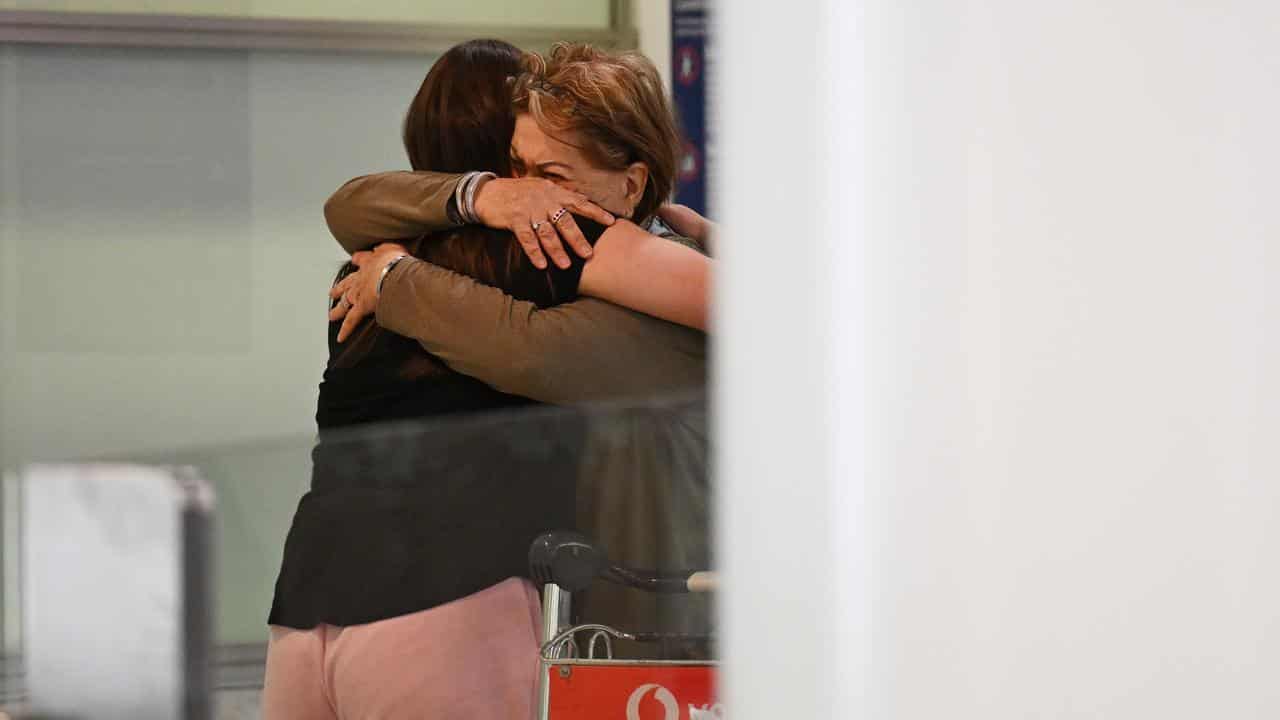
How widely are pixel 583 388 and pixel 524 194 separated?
0.19 meters

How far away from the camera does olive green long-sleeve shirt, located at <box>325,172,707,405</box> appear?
0.99 metres

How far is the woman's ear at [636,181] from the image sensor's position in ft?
3.42

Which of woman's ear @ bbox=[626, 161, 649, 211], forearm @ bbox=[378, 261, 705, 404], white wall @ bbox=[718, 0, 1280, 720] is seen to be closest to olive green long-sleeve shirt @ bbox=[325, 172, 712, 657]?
forearm @ bbox=[378, 261, 705, 404]

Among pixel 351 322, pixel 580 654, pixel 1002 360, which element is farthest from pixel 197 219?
pixel 1002 360

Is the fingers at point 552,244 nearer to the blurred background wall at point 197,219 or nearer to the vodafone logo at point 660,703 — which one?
the blurred background wall at point 197,219

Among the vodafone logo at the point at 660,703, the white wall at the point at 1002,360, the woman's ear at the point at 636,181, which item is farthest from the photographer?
the woman's ear at the point at 636,181

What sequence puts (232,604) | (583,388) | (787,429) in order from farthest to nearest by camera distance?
(583,388)
(232,604)
(787,429)

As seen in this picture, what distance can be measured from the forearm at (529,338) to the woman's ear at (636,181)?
0.11 m

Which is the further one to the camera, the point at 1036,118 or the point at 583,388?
the point at 583,388

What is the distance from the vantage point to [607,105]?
1058 mm

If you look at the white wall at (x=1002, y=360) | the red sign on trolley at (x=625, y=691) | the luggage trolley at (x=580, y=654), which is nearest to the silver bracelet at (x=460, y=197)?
the luggage trolley at (x=580, y=654)

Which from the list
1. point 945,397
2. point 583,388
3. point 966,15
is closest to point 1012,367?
point 945,397

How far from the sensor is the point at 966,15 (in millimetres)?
407

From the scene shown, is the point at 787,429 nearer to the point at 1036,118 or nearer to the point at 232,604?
the point at 1036,118
